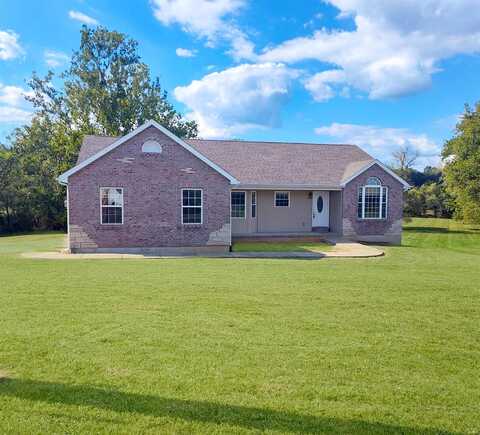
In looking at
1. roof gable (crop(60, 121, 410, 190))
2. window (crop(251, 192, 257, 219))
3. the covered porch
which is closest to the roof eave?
roof gable (crop(60, 121, 410, 190))

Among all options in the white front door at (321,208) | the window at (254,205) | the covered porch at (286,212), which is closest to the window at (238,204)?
the covered porch at (286,212)

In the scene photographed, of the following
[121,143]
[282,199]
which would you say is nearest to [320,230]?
[282,199]

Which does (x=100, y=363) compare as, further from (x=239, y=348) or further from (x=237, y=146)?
(x=237, y=146)

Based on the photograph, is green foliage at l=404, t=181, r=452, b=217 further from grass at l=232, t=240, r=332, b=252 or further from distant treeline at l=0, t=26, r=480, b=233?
grass at l=232, t=240, r=332, b=252

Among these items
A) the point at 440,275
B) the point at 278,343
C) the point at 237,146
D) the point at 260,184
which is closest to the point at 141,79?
the point at 237,146

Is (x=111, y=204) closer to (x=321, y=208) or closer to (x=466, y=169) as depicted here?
(x=321, y=208)

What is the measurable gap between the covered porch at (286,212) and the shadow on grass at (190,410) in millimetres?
16885

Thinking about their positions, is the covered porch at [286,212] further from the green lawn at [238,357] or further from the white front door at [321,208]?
the green lawn at [238,357]

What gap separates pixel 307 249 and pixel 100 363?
44.4 ft

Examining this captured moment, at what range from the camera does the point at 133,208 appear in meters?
17.4

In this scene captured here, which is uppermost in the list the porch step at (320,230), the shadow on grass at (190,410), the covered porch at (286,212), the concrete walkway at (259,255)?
the covered porch at (286,212)

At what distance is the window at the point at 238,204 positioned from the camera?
2150 centimetres

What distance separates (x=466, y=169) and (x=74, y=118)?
1423 inches

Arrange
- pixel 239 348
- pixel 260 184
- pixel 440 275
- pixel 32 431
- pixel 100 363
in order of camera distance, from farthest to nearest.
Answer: pixel 260 184
pixel 440 275
pixel 239 348
pixel 100 363
pixel 32 431
